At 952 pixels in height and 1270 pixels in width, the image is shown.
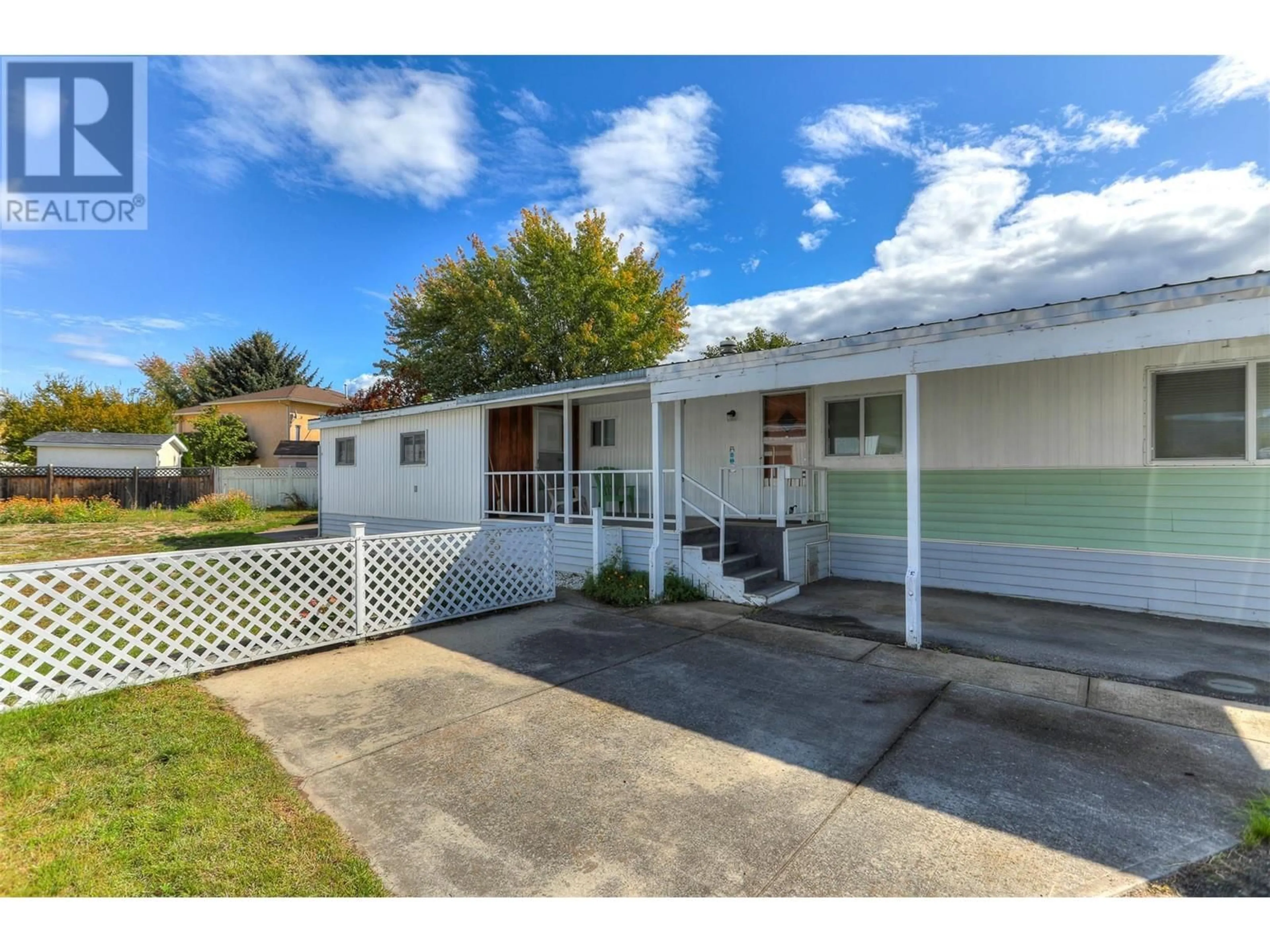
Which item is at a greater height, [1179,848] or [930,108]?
[930,108]

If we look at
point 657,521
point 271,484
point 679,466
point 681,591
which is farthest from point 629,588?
point 271,484

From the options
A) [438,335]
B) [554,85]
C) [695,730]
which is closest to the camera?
[695,730]

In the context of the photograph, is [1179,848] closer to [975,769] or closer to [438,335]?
[975,769]

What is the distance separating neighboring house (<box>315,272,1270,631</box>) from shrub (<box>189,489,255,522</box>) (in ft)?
36.0

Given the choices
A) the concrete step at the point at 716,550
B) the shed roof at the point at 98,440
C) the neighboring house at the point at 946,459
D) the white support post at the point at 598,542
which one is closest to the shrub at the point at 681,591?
the neighboring house at the point at 946,459

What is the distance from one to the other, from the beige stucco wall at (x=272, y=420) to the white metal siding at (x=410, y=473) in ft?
59.5

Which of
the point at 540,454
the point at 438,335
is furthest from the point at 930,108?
the point at 438,335

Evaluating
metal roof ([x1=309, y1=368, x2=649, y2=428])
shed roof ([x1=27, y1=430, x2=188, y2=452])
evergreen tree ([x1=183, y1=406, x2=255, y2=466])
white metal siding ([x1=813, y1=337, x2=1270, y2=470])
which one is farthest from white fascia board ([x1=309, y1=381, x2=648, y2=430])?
shed roof ([x1=27, y1=430, x2=188, y2=452])

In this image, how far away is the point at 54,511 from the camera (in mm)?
16688

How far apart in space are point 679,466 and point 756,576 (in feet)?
6.09

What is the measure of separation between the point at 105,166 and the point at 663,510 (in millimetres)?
7420

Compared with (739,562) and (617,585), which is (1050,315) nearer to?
(739,562)

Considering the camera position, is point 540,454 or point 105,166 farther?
point 540,454

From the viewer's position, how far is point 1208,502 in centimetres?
602
